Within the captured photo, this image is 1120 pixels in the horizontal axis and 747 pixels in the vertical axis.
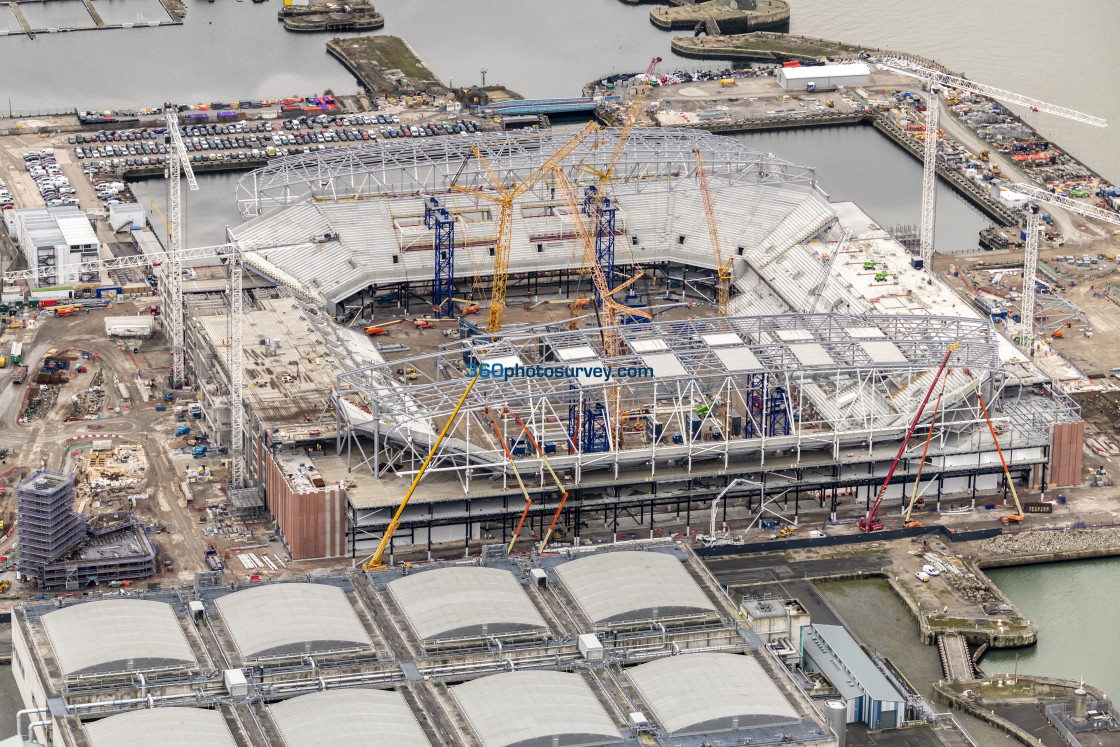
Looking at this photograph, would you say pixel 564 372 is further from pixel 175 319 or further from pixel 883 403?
pixel 175 319

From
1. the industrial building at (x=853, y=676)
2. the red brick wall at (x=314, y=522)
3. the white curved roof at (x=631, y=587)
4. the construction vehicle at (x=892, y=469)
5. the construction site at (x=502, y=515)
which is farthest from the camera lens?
the construction vehicle at (x=892, y=469)

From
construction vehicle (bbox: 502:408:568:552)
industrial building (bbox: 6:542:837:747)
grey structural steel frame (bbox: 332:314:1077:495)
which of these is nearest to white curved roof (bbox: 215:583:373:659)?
industrial building (bbox: 6:542:837:747)

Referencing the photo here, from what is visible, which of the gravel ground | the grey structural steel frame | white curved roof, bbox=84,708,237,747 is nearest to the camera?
white curved roof, bbox=84,708,237,747

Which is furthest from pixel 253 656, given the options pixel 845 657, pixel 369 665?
pixel 845 657

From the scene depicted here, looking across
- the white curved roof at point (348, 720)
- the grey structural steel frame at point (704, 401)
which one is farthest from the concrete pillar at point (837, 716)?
Result: the grey structural steel frame at point (704, 401)

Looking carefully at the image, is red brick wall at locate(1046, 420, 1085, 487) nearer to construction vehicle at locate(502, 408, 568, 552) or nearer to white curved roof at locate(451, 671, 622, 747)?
construction vehicle at locate(502, 408, 568, 552)

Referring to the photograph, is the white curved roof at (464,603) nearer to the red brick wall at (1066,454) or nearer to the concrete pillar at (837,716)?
the concrete pillar at (837,716)

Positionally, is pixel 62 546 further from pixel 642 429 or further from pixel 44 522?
pixel 642 429

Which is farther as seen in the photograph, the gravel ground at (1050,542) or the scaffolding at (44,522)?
the gravel ground at (1050,542)

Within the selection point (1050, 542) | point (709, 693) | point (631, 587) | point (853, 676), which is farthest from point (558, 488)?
point (1050, 542)
